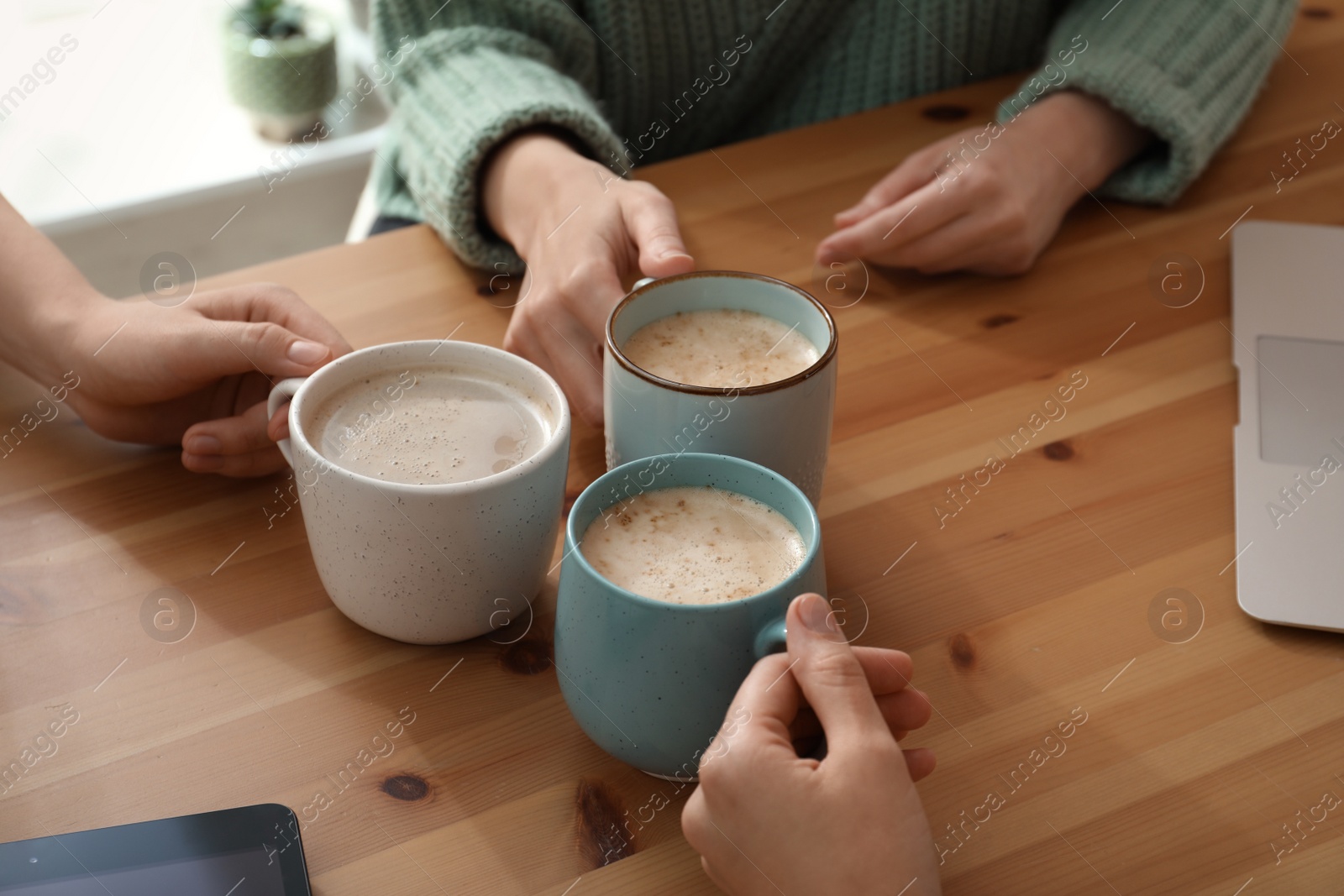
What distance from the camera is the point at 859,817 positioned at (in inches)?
18.7

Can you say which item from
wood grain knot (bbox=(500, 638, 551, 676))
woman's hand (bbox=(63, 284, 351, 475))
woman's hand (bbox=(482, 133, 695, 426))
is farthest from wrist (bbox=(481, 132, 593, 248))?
wood grain knot (bbox=(500, 638, 551, 676))

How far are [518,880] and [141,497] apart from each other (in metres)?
0.37

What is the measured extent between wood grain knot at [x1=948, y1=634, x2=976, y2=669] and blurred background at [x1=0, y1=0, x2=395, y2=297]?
1.66m

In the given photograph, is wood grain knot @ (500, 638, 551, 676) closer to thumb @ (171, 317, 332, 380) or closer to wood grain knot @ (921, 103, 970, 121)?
thumb @ (171, 317, 332, 380)

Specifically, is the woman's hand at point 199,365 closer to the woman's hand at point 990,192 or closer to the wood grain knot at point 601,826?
the wood grain knot at point 601,826

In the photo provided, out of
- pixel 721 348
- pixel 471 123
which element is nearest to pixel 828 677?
pixel 721 348

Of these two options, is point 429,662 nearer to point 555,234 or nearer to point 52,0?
point 555,234

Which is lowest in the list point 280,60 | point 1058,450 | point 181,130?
point 181,130

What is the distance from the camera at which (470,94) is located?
39.0 inches

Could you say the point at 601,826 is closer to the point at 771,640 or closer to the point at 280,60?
the point at 771,640

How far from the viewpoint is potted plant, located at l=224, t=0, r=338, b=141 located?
2.12 meters

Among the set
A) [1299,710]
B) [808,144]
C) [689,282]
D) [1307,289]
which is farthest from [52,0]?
[1299,710]

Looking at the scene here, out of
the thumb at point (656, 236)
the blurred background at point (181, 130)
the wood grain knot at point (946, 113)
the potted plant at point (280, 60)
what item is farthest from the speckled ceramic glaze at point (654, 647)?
the potted plant at point (280, 60)

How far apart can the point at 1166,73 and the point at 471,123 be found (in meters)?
0.64
